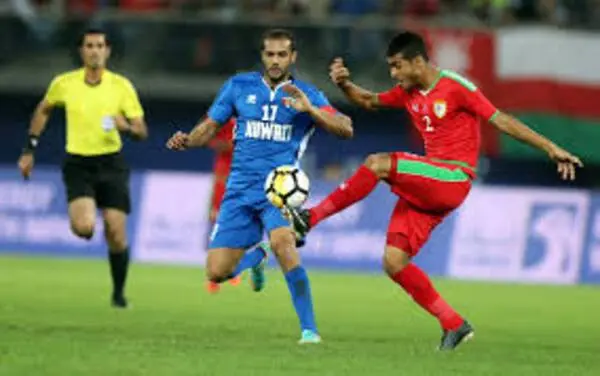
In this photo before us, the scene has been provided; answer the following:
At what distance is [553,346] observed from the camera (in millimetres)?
14820

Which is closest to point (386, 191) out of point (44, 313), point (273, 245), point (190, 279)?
point (190, 279)

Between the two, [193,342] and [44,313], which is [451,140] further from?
[44,313]

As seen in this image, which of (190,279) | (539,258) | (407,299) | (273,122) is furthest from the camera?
(539,258)

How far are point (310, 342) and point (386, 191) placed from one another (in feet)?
42.9

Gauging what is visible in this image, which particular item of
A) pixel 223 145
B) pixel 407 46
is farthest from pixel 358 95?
pixel 223 145

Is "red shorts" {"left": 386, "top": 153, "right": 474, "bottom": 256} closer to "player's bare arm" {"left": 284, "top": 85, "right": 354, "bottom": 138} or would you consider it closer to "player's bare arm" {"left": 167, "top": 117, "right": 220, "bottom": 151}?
"player's bare arm" {"left": 284, "top": 85, "right": 354, "bottom": 138}

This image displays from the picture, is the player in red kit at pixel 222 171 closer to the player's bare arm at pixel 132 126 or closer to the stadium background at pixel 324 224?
the stadium background at pixel 324 224

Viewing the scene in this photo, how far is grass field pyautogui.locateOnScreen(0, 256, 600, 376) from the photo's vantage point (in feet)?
39.2

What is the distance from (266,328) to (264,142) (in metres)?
1.77

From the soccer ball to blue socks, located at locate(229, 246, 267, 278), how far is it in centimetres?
217

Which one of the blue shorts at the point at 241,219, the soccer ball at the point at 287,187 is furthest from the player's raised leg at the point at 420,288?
the blue shorts at the point at 241,219

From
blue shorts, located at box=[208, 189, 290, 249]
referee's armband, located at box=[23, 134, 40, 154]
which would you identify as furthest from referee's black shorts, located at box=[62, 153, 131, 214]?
blue shorts, located at box=[208, 189, 290, 249]

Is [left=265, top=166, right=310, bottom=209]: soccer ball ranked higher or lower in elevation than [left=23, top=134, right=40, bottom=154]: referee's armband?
higher

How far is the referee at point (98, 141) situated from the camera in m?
17.5
